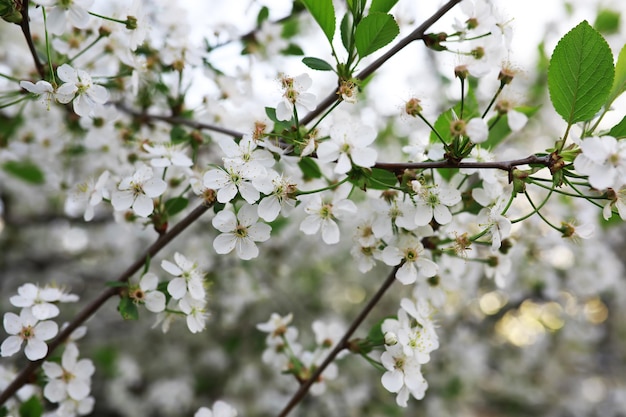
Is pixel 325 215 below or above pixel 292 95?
below

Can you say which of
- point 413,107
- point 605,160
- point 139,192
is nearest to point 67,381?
point 139,192

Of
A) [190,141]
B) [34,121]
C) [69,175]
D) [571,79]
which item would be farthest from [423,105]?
[69,175]

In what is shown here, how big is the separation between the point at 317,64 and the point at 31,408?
1.02 m

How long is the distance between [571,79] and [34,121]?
178cm

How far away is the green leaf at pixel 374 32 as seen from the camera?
94 centimetres

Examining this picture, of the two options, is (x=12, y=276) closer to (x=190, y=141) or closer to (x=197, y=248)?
(x=197, y=248)

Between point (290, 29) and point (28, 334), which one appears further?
point (290, 29)

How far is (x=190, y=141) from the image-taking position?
4.63ft

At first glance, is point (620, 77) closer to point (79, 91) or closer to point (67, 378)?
point (79, 91)

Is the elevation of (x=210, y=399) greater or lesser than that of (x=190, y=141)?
lesser

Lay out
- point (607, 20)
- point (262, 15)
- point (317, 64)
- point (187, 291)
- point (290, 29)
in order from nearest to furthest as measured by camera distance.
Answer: point (317, 64), point (187, 291), point (262, 15), point (290, 29), point (607, 20)

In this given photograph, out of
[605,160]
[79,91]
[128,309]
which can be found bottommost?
[128,309]

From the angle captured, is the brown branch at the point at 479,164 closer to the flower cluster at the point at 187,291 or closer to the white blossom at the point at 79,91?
the flower cluster at the point at 187,291

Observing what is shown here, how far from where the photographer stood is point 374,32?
954 millimetres
